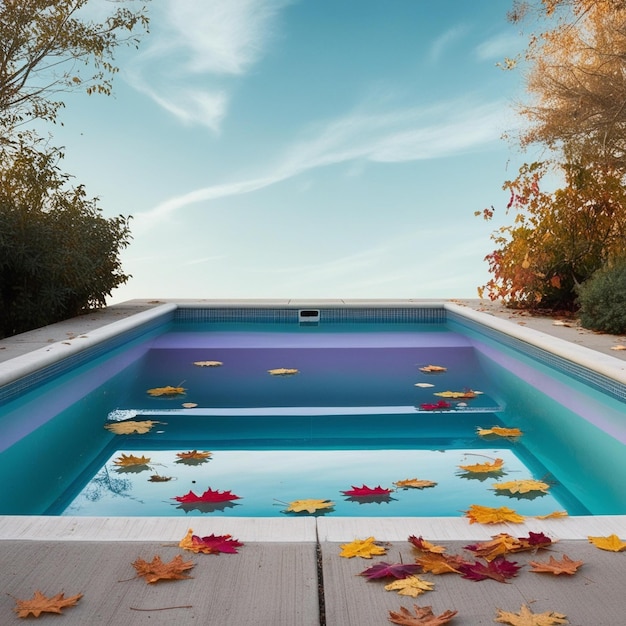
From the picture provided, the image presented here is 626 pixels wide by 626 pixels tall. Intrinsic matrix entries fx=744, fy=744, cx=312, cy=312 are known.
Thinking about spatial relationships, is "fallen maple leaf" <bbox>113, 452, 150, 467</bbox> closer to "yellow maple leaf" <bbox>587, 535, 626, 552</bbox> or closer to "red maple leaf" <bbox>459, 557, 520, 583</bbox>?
"red maple leaf" <bbox>459, 557, 520, 583</bbox>

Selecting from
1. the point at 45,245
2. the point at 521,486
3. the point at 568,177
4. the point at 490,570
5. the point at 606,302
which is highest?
the point at 568,177

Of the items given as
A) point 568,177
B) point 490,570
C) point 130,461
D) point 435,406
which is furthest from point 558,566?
point 568,177

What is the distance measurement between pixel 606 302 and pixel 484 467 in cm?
375

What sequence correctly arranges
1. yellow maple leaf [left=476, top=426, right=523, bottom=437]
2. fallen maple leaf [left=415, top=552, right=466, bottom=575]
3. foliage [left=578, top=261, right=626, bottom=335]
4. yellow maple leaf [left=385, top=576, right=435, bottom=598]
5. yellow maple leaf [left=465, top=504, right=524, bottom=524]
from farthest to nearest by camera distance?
foliage [left=578, top=261, right=626, bottom=335]
yellow maple leaf [left=476, top=426, right=523, bottom=437]
yellow maple leaf [left=465, top=504, right=524, bottom=524]
fallen maple leaf [left=415, top=552, right=466, bottom=575]
yellow maple leaf [left=385, top=576, right=435, bottom=598]

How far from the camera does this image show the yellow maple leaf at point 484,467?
3357mm

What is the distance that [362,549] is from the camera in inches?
79.7

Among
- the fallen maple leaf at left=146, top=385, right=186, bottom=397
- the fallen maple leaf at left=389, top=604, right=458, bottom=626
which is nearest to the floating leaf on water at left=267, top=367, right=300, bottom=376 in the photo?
the fallen maple leaf at left=146, top=385, right=186, bottom=397

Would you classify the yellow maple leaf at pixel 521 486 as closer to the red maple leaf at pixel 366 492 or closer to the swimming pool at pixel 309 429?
the swimming pool at pixel 309 429

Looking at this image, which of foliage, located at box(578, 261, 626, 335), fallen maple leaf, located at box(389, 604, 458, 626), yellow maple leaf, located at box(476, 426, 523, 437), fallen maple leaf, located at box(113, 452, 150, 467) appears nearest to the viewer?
fallen maple leaf, located at box(389, 604, 458, 626)

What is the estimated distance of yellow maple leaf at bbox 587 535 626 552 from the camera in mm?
2084

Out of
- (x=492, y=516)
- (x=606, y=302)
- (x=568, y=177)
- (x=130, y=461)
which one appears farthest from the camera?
(x=568, y=177)

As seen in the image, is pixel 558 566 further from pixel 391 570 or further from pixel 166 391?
pixel 166 391

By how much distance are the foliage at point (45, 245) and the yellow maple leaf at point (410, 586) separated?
577 cm

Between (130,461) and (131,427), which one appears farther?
(131,427)
